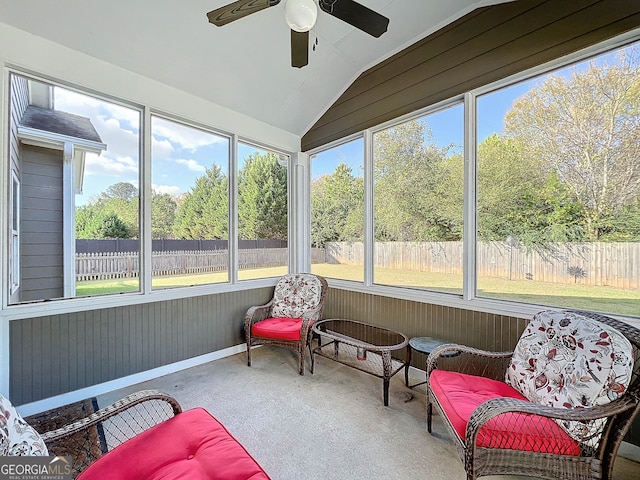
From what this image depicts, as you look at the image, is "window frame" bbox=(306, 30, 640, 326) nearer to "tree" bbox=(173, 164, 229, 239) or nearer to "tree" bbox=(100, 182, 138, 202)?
"tree" bbox=(173, 164, 229, 239)

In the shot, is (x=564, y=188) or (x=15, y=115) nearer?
(x=564, y=188)

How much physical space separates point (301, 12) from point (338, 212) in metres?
Answer: 2.63

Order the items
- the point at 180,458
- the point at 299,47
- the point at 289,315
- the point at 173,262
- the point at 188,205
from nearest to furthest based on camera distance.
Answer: the point at 180,458, the point at 299,47, the point at 173,262, the point at 188,205, the point at 289,315

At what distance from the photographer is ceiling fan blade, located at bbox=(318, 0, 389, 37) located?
1.71 metres

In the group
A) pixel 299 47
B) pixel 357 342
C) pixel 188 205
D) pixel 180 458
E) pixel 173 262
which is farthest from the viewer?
pixel 188 205

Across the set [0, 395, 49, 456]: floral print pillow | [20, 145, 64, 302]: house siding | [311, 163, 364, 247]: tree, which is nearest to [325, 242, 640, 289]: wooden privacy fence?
[311, 163, 364, 247]: tree

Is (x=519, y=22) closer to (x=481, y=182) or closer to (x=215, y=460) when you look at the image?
(x=481, y=182)

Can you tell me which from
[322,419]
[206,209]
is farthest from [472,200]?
[206,209]

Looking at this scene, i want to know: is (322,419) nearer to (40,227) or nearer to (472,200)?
(472,200)

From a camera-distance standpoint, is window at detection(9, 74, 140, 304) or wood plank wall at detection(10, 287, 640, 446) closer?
wood plank wall at detection(10, 287, 640, 446)

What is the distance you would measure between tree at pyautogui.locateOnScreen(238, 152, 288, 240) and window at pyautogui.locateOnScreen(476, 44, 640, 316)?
2.70 m

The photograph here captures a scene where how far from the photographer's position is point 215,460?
125 centimetres

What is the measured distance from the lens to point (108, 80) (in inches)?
105

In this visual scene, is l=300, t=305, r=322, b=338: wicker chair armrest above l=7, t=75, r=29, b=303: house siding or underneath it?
underneath
